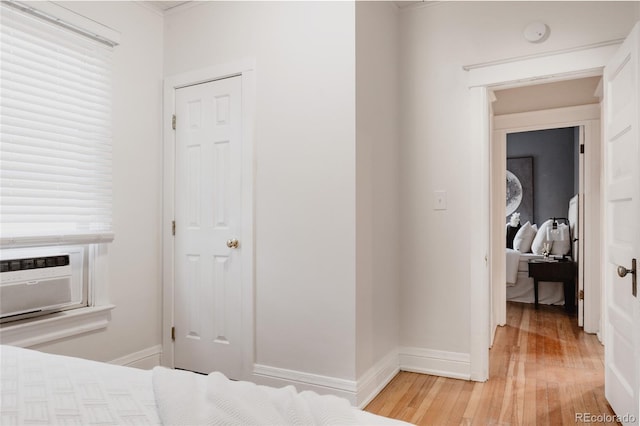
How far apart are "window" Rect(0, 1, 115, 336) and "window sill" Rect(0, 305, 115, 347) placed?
0.33ft

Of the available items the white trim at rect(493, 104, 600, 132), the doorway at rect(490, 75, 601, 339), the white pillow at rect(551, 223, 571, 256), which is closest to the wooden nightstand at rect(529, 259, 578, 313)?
the white pillow at rect(551, 223, 571, 256)

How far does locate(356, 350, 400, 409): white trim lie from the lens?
2.64 metres

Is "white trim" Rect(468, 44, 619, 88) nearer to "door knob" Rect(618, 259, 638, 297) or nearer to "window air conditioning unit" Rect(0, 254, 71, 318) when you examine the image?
"door knob" Rect(618, 259, 638, 297)

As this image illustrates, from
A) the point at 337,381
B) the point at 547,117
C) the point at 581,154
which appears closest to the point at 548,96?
the point at 547,117

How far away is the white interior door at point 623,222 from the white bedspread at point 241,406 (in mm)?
1835

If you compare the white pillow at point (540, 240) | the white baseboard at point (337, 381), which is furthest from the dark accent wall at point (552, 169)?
the white baseboard at point (337, 381)

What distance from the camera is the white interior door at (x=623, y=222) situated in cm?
215

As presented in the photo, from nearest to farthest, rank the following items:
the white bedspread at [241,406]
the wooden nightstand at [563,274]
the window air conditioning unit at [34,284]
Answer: the white bedspread at [241,406], the window air conditioning unit at [34,284], the wooden nightstand at [563,274]

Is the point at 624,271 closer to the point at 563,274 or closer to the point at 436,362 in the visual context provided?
the point at 436,362

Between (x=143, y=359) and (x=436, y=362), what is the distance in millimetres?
2096

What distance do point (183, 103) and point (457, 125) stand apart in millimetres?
1996

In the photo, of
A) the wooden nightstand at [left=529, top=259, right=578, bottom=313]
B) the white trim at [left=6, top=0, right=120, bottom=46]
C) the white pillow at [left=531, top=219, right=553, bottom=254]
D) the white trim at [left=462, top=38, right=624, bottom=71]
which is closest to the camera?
the white trim at [left=6, top=0, right=120, bottom=46]

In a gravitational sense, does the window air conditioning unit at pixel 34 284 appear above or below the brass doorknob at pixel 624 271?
below

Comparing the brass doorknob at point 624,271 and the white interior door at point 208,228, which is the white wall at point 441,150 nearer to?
the brass doorknob at point 624,271
